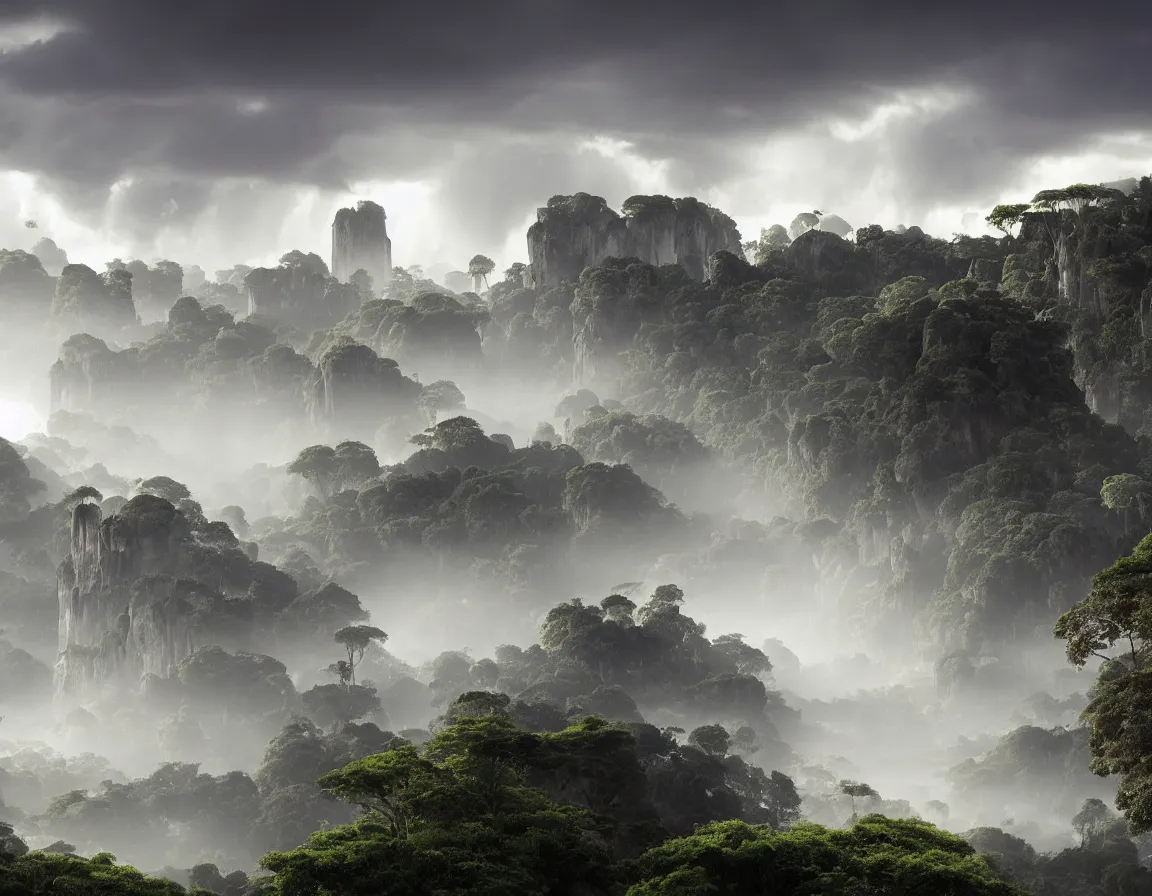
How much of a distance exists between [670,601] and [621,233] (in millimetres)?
86395

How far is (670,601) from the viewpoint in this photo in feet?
381

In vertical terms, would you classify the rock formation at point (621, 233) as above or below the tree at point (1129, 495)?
above

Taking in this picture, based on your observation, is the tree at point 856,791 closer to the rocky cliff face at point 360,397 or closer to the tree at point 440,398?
the rocky cliff face at point 360,397

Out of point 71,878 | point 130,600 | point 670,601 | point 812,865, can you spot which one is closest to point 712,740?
point 670,601

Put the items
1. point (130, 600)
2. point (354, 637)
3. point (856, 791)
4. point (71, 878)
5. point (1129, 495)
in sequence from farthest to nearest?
point (130, 600) → point (354, 637) → point (1129, 495) → point (856, 791) → point (71, 878)

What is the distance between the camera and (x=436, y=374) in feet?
627

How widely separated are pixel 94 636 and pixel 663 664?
148 feet

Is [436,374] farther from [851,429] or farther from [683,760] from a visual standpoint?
A: [683,760]

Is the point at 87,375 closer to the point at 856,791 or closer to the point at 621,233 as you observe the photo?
the point at 621,233

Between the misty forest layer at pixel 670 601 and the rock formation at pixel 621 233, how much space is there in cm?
1625

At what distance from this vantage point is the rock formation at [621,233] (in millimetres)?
193750

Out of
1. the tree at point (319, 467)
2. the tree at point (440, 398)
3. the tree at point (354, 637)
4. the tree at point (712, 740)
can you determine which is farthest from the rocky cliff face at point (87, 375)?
the tree at point (712, 740)

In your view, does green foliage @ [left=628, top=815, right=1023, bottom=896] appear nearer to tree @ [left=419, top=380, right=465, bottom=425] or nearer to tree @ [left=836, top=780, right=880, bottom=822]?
tree @ [left=836, top=780, right=880, bottom=822]

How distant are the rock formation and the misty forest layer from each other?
16250 millimetres
